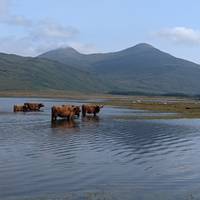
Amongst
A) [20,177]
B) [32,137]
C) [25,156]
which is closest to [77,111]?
[32,137]

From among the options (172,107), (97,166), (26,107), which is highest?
(26,107)

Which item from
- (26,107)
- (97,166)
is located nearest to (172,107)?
(26,107)

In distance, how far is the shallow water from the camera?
49.9ft

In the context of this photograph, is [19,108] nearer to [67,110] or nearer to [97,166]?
[67,110]

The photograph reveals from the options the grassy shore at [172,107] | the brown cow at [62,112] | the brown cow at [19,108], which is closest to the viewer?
the brown cow at [62,112]

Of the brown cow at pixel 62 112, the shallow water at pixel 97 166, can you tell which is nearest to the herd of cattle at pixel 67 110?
the brown cow at pixel 62 112

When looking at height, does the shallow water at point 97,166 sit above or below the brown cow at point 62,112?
below

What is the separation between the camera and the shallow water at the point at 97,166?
49.9ft

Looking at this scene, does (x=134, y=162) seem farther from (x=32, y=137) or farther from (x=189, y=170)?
(x=32, y=137)

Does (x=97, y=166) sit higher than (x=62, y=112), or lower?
lower

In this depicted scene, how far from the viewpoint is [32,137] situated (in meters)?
29.4

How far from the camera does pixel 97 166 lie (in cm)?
1961

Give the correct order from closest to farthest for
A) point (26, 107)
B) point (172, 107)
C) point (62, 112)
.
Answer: point (62, 112)
point (26, 107)
point (172, 107)

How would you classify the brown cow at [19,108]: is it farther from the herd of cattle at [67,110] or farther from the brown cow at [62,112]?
the brown cow at [62,112]
